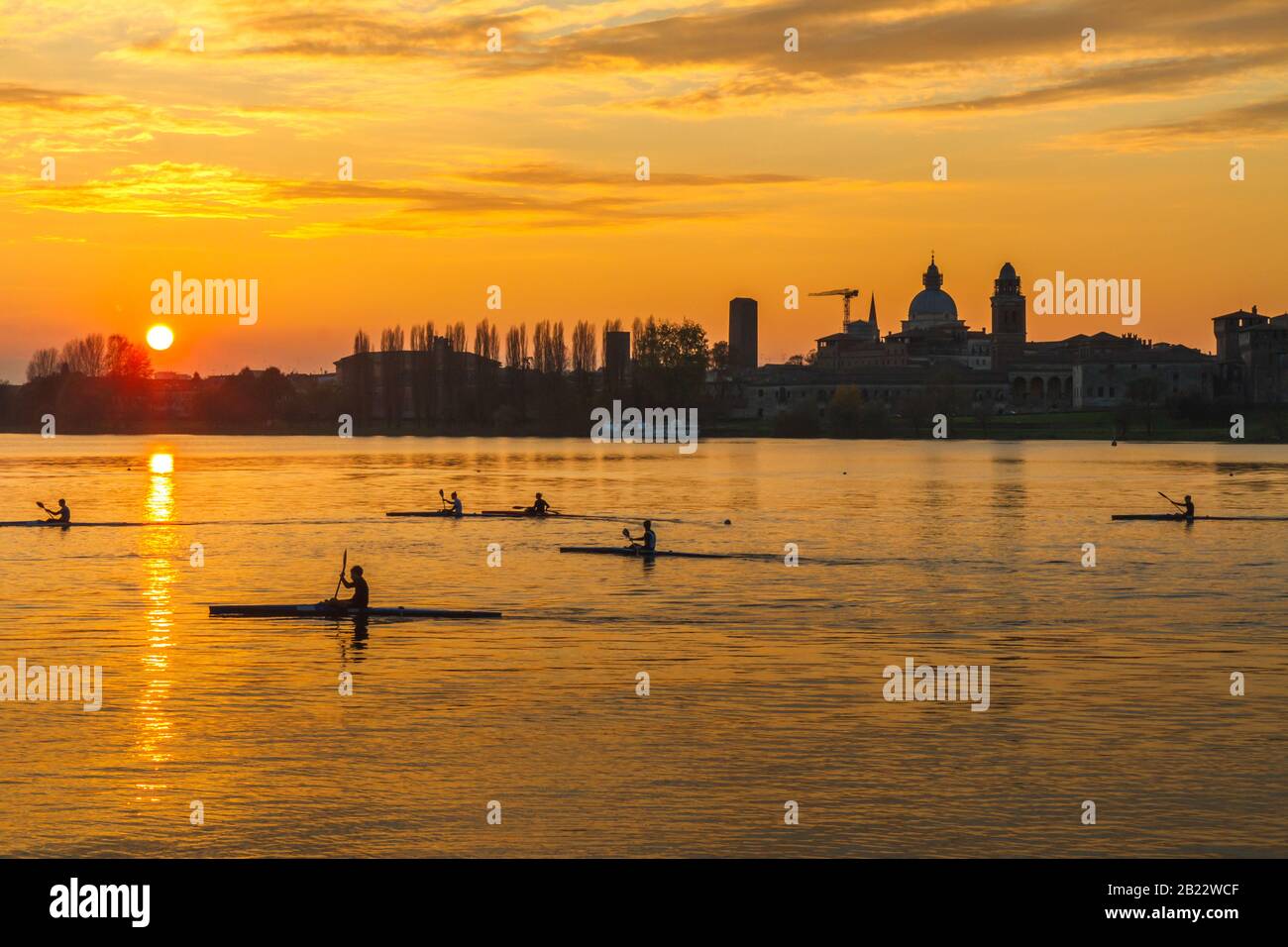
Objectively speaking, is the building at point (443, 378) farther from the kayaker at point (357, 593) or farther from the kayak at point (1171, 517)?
the kayaker at point (357, 593)

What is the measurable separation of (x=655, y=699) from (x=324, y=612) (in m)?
10.5

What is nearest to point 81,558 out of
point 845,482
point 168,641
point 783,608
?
point 168,641

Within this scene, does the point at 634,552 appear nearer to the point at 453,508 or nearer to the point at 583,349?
the point at 453,508

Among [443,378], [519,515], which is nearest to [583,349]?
[443,378]

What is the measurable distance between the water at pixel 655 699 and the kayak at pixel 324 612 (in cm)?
35

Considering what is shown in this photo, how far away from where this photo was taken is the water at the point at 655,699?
19.1 metres

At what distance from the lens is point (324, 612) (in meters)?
34.1

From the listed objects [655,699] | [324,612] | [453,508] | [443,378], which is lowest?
[655,699]

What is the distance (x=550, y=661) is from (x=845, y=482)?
2876 inches

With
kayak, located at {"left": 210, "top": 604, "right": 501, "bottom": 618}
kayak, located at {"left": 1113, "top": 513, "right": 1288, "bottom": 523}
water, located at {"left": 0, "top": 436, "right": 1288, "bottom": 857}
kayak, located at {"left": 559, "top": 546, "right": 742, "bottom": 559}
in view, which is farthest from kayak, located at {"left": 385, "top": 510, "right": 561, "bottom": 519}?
kayak, located at {"left": 210, "top": 604, "right": 501, "bottom": 618}

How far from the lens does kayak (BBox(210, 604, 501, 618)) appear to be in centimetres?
3397

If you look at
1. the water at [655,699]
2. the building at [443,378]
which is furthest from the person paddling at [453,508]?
the building at [443,378]

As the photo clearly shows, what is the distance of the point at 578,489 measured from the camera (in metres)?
92.4
